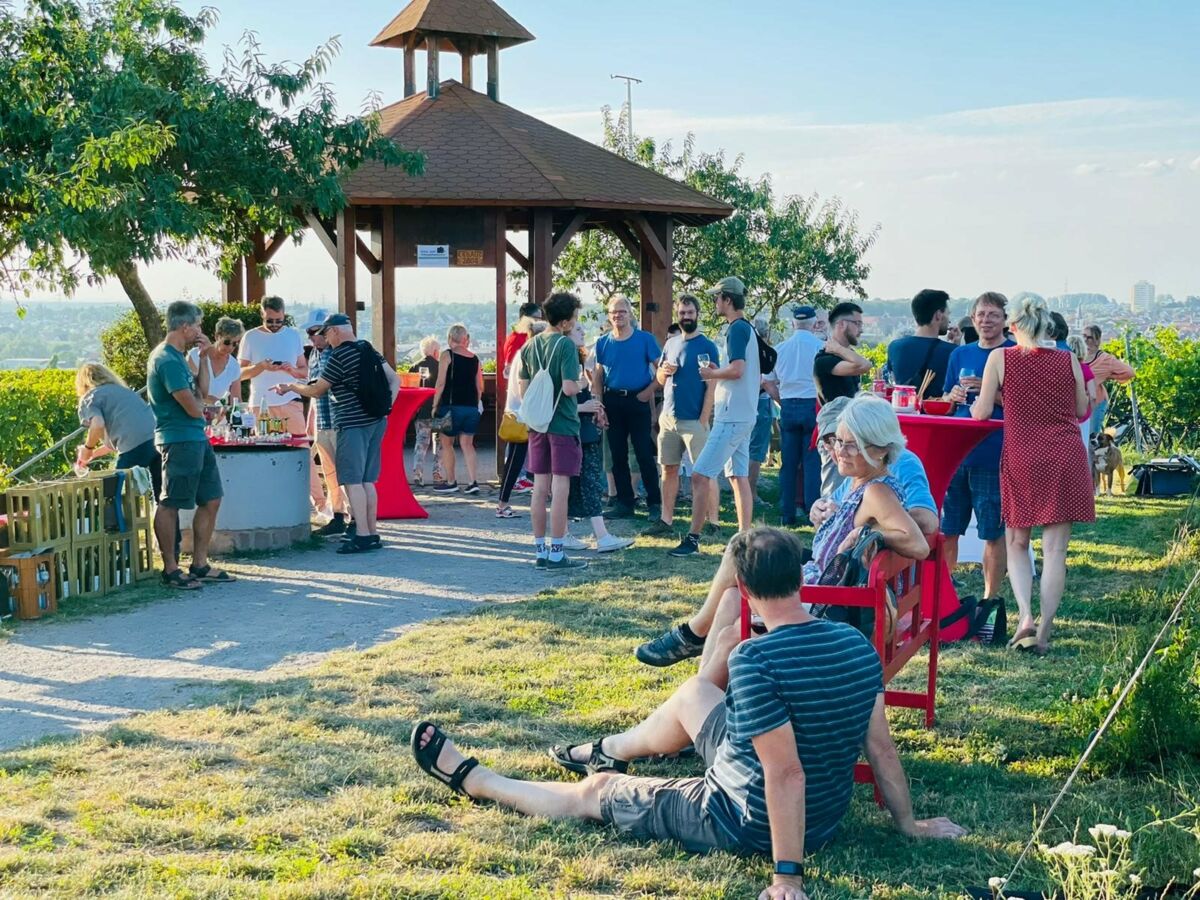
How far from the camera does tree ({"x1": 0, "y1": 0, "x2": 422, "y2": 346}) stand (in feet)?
40.3

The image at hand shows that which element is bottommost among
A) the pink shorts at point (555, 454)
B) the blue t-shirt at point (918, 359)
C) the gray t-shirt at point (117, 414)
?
the pink shorts at point (555, 454)

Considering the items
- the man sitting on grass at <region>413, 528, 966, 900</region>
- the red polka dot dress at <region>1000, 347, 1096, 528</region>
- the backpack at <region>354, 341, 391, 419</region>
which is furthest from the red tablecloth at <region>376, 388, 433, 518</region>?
the man sitting on grass at <region>413, 528, 966, 900</region>

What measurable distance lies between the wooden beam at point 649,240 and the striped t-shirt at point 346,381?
6415mm

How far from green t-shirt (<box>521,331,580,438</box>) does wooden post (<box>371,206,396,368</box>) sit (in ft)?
17.6

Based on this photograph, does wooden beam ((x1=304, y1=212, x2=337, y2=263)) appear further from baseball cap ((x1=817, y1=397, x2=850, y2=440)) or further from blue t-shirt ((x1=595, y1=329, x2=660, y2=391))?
baseball cap ((x1=817, y1=397, x2=850, y2=440))

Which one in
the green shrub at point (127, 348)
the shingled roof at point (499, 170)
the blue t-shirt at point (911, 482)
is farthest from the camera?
the green shrub at point (127, 348)

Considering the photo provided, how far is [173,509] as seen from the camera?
28.2 feet

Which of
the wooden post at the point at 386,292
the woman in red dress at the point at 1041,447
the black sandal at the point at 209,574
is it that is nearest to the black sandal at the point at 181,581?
the black sandal at the point at 209,574

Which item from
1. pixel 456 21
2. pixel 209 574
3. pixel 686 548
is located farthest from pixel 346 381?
pixel 456 21

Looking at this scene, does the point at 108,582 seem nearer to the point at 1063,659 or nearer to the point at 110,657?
the point at 110,657

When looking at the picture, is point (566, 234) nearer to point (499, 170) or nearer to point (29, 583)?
point (499, 170)

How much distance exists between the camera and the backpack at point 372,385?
989cm

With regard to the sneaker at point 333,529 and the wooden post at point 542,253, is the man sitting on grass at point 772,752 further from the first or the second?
the wooden post at point 542,253

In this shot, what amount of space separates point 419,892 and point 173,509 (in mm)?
5281
